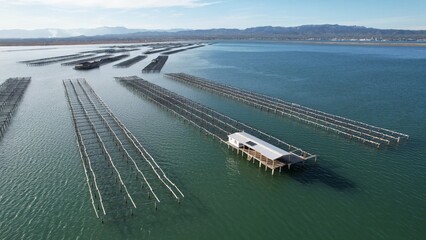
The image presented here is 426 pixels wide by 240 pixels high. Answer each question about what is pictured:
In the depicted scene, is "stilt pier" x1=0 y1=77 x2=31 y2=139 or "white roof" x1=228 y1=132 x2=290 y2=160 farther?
"stilt pier" x1=0 y1=77 x2=31 y2=139

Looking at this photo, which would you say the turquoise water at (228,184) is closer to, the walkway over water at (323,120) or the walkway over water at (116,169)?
the walkway over water at (116,169)

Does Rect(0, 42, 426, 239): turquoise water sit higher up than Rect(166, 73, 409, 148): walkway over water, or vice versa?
Rect(166, 73, 409, 148): walkway over water

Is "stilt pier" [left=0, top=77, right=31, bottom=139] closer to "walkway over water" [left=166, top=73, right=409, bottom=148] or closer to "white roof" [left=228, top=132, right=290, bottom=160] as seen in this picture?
"white roof" [left=228, top=132, right=290, bottom=160]

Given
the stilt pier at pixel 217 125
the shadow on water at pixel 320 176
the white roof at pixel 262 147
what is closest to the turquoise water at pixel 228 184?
the shadow on water at pixel 320 176

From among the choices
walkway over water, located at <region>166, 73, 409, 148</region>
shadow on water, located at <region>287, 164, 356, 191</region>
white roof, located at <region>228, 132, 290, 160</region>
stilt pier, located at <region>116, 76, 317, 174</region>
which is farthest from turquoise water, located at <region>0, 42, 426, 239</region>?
white roof, located at <region>228, 132, 290, 160</region>

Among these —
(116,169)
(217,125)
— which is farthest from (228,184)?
(217,125)

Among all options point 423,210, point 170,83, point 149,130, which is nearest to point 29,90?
point 170,83
